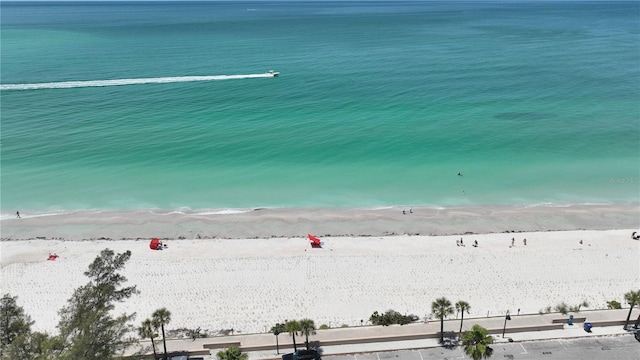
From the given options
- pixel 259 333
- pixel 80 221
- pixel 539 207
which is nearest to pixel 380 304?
pixel 259 333

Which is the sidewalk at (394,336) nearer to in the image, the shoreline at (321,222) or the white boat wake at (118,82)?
the shoreline at (321,222)

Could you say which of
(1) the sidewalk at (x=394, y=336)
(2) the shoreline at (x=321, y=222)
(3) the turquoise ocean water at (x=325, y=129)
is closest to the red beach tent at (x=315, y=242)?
(2) the shoreline at (x=321, y=222)

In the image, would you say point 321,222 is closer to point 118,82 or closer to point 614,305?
point 614,305

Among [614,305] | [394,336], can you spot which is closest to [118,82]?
[394,336]

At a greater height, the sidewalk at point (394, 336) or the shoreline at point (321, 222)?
the shoreline at point (321, 222)

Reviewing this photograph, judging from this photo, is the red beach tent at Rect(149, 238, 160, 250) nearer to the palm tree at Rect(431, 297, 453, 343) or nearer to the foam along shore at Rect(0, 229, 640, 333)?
the foam along shore at Rect(0, 229, 640, 333)

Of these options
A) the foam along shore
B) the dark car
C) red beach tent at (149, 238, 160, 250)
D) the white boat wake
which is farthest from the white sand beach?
the white boat wake

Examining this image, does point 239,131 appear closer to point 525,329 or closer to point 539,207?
point 539,207
